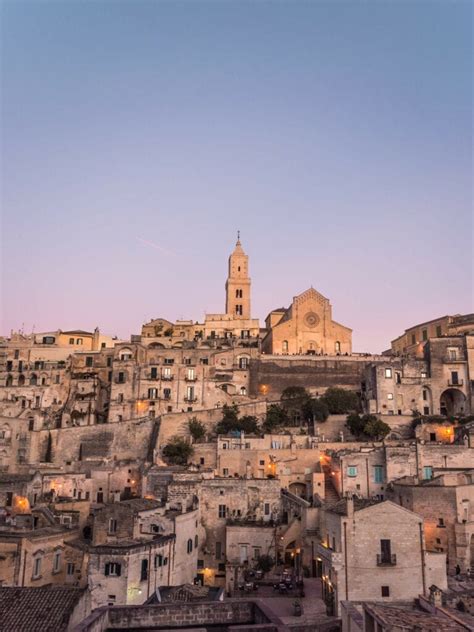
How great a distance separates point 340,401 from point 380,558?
32.0 m

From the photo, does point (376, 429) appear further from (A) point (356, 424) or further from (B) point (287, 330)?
(B) point (287, 330)

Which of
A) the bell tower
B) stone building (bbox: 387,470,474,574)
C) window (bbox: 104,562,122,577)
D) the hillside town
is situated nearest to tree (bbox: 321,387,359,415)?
the hillside town

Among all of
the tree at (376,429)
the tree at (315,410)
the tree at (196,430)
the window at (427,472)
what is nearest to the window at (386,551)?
the window at (427,472)

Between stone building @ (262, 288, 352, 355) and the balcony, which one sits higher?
stone building @ (262, 288, 352, 355)

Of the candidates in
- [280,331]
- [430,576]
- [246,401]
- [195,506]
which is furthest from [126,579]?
[280,331]

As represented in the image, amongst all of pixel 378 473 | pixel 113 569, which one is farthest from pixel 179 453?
pixel 113 569

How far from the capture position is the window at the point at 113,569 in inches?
1127

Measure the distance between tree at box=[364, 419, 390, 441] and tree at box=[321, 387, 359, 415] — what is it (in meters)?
5.63

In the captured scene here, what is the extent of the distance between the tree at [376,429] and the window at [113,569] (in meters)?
29.3

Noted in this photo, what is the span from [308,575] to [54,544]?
14691 mm

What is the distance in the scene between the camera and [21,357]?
77.1 m

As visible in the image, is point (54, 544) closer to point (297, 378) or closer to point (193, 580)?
point (193, 580)

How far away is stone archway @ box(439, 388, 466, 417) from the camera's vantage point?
205ft

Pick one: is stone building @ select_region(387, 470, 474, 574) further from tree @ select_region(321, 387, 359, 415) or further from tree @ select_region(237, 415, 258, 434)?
tree @ select_region(321, 387, 359, 415)
